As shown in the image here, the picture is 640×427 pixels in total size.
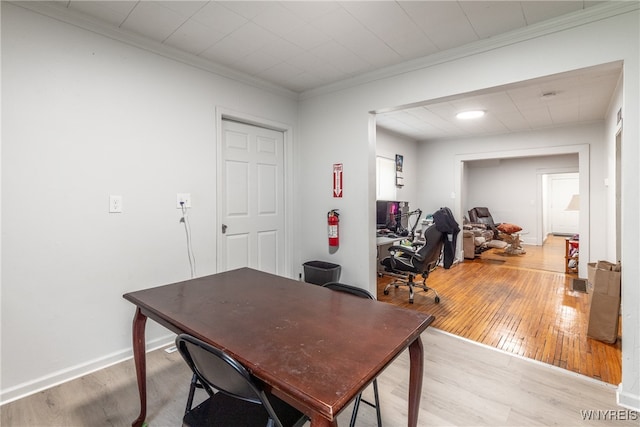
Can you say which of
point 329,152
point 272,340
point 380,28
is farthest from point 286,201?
point 272,340

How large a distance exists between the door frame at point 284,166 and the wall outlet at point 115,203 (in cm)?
78

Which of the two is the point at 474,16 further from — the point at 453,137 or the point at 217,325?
the point at 453,137

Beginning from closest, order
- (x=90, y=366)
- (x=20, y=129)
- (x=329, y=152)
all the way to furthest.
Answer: (x=20, y=129) → (x=90, y=366) → (x=329, y=152)

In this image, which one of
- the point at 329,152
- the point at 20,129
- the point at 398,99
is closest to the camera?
the point at 20,129

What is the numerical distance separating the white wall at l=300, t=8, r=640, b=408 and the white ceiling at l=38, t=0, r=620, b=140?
137mm

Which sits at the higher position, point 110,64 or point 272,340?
point 110,64

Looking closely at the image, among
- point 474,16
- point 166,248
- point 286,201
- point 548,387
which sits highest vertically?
point 474,16

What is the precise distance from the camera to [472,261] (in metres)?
6.04

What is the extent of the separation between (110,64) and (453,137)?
5.36 m

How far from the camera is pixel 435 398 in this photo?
1.89 meters

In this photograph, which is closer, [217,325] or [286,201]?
[217,325]

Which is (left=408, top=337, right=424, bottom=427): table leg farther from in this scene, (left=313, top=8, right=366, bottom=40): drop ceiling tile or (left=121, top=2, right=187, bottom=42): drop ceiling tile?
(left=121, top=2, right=187, bottom=42): drop ceiling tile

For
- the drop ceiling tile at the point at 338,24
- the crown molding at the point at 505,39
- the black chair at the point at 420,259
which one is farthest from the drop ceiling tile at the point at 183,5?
the black chair at the point at 420,259

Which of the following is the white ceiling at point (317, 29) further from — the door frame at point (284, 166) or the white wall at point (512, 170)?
the white wall at point (512, 170)
